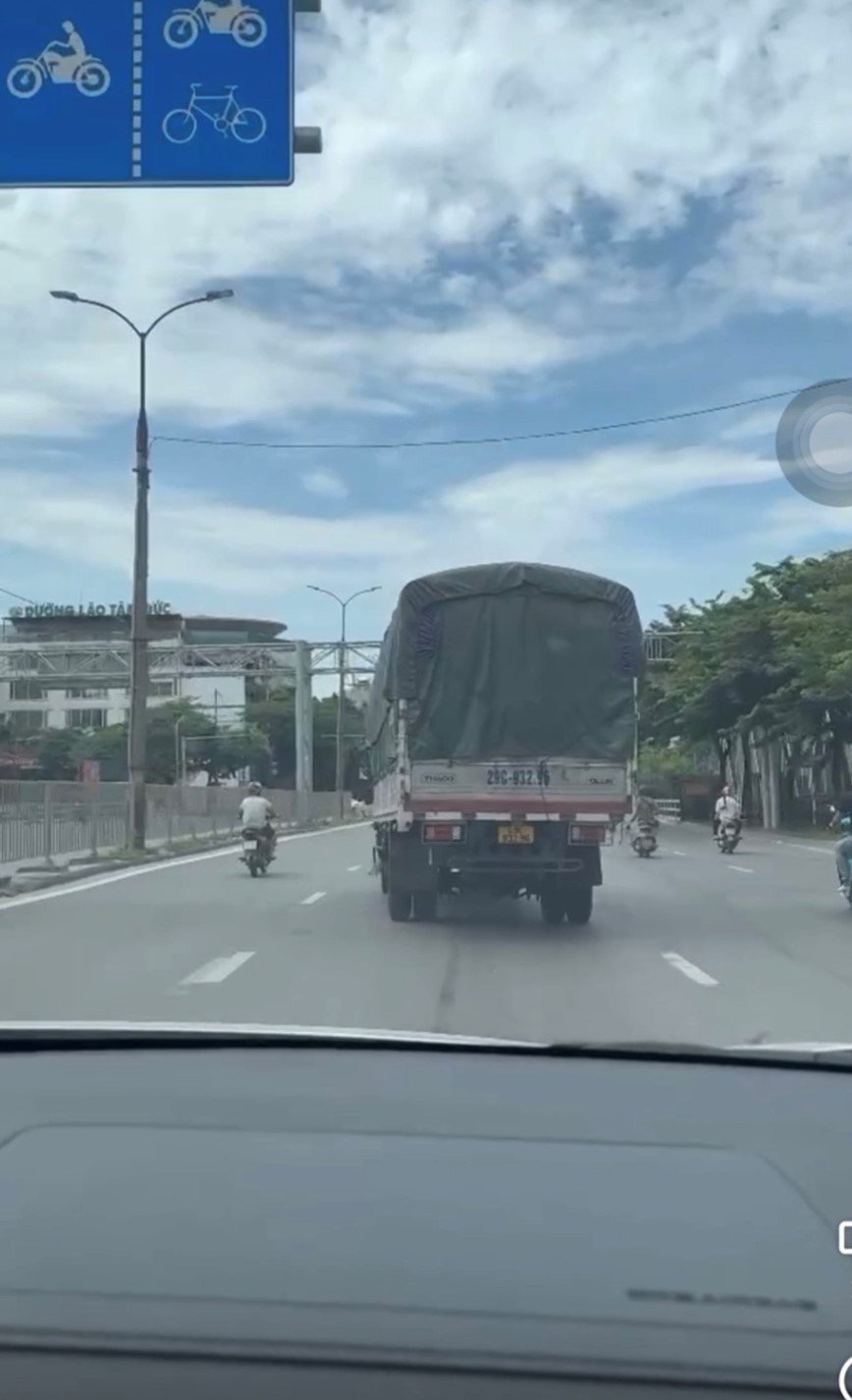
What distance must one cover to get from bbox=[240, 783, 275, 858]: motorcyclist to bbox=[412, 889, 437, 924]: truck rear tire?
7.22 meters

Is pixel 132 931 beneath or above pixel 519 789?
beneath

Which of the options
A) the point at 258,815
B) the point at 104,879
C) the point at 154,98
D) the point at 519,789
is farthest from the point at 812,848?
the point at 154,98

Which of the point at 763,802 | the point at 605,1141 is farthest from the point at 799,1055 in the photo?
the point at 763,802

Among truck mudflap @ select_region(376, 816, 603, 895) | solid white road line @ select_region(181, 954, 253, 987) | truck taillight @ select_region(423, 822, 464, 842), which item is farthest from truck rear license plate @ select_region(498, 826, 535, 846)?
solid white road line @ select_region(181, 954, 253, 987)

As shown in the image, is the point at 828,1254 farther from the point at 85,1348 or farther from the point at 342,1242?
the point at 85,1348

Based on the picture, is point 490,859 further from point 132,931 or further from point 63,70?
point 63,70

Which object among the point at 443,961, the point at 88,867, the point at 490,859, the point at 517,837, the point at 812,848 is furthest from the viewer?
the point at 812,848

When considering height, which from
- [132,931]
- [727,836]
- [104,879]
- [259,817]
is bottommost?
[132,931]

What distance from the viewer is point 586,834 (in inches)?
577

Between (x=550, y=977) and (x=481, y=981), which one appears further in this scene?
(x=550, y=977)

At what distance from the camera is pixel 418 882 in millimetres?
14984

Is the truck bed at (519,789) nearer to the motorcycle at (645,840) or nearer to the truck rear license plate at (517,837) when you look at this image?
the truck rear license plate at (517,837)

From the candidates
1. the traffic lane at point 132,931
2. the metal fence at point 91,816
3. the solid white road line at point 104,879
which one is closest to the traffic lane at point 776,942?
the traffic lane at point 132,931

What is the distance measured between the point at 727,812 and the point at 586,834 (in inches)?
638
